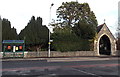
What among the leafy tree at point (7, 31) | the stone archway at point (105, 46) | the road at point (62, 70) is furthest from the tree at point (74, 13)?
the road at point (62, 70)

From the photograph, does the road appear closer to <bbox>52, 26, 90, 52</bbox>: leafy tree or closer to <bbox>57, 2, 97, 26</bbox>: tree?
<bbox>52, 26, 90, 52</bbox>: leafy tree

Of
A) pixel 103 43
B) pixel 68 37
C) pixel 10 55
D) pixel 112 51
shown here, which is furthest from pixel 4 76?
pixel 103 43

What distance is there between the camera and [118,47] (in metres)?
38.5

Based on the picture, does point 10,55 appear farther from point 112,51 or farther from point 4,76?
point 112,51

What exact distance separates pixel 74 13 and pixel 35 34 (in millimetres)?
18771

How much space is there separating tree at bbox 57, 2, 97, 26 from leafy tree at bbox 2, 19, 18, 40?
62.1 ft

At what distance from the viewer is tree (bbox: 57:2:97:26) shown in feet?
149

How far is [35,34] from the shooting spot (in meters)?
31.1

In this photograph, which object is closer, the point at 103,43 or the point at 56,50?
the point at 56,50

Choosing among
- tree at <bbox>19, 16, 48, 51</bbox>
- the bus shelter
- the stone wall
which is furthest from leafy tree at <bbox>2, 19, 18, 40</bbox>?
the stone wall

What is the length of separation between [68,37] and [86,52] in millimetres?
5126

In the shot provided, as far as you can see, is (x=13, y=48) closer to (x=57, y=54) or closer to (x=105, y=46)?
(x=57, y=54)

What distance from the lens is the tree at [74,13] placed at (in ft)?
149

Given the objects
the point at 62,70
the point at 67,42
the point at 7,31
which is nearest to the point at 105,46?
the point at 67,42
